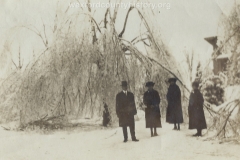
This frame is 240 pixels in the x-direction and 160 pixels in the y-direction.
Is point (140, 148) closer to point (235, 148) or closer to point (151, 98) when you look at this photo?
point (151, 98)

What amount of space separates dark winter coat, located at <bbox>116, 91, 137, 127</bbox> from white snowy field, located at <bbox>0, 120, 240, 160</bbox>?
74 mm

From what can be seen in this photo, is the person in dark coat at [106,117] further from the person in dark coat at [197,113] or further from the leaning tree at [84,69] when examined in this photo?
the person in dark coat at [197,113]

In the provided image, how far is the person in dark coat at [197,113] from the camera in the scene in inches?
61.6

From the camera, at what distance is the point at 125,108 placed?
154 centimetres

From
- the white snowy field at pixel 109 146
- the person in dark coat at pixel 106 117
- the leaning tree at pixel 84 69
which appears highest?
the leaning tree at pixel 84 69

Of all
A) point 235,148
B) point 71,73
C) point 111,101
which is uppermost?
point 71,73

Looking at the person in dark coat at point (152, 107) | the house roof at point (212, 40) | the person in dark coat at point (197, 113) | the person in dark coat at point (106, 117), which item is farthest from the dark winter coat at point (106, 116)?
the house roof at point (212, 40)

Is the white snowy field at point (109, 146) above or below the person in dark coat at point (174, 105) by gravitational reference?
below

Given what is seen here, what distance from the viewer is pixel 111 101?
1.55 meters

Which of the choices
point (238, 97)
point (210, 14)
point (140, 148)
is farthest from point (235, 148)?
point (210, 14)

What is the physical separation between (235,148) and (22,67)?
1.33 metres

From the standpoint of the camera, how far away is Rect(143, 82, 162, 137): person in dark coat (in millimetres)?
1543

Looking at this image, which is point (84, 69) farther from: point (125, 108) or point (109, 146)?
point (109, 146)

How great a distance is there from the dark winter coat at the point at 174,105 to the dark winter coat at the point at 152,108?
0.06 metres
